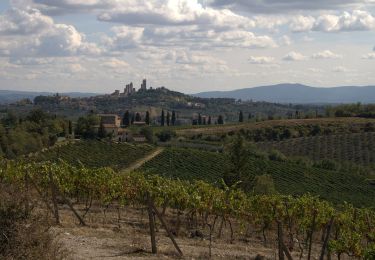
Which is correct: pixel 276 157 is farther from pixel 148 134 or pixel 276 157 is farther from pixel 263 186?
pixel 263 186

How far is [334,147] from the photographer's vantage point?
75.2 m

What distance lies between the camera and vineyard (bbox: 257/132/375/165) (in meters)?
69.7

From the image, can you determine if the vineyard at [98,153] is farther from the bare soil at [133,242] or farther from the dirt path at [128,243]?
the dirt path at [128,243]

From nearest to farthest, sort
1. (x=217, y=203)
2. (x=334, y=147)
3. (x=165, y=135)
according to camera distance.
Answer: (x=217, y=203)
(x=334, y=147)
(x=165, y=135)

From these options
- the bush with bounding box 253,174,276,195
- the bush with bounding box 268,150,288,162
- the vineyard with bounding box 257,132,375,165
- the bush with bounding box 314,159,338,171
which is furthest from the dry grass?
the vineyard with bounding box 257,132,375,165

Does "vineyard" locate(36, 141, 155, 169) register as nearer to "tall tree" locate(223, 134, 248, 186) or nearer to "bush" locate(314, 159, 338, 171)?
"tall tree" locate(223, 134, 248, 186)

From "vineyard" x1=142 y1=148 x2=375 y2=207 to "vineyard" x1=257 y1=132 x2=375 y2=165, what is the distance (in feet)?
48.4

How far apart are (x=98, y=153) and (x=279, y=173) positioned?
20984mm

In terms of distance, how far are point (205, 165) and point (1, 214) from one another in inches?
1845

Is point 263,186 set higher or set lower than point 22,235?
lower

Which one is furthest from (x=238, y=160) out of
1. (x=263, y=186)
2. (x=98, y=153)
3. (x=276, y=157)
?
(x=276, y=157)

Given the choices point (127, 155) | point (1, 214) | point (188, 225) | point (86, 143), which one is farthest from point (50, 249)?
point (86, 143)

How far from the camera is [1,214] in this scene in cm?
797

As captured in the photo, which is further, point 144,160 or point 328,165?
point 328,165
